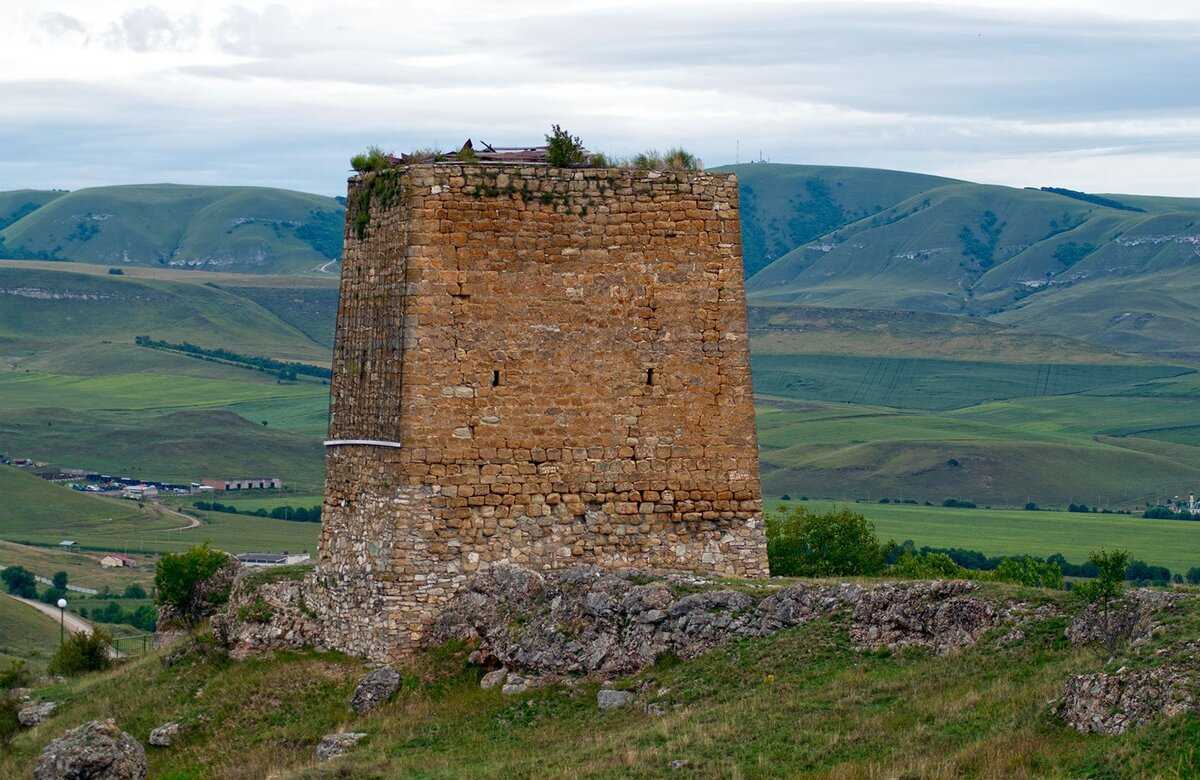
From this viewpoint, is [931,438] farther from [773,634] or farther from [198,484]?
[773,634]

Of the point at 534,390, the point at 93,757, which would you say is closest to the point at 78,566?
the point at 534,390

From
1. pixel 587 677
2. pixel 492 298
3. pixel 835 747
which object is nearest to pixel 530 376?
pixel 492 298

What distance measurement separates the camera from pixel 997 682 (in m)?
15.3

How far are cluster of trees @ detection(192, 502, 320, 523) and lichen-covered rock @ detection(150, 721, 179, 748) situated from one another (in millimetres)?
110183

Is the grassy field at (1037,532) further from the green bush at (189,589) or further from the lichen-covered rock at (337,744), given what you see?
the lichen-covered rock at (337,744)

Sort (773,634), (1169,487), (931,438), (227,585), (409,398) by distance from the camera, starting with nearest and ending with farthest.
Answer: (773,634) → (409,398) → (227,585) → (1169,487) → (931,438)

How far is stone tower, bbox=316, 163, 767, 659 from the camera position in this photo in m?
20.3

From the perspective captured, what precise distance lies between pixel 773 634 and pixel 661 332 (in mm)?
4426

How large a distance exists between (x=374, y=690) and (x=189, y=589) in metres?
7.37

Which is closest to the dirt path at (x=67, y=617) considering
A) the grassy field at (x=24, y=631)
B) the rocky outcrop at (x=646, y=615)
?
the grassy field at (x=24, y=631)

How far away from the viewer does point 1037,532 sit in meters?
118

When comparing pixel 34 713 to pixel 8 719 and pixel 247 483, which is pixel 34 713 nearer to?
pixel 8 719

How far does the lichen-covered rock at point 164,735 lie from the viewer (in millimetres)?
20312

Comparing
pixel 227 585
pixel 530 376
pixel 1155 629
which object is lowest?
pixel 227 585
